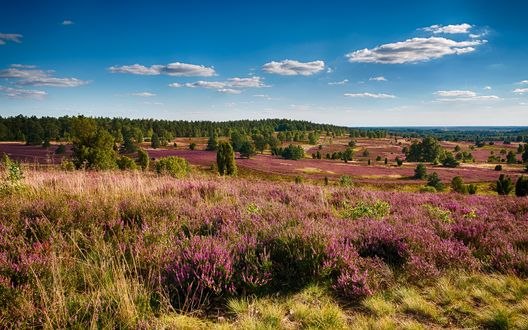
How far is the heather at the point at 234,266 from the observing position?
144 inches

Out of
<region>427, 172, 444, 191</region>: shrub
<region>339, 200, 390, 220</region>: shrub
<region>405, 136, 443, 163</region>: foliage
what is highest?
<region>339, 200, 390, 220</region>: shrub

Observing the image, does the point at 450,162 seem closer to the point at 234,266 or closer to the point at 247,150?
the point at 247,150

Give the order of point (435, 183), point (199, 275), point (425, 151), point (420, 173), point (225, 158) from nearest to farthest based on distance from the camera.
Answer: point (199, 275), point (225, 158), point (435, 183), point (420, 173), point (425, 151)

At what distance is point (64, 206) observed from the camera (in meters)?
6.16

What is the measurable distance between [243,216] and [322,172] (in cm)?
8061

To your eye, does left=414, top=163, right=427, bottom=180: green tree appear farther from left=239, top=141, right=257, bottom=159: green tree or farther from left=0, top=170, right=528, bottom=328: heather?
left=0, top=170, right=528, bottom=328: heather

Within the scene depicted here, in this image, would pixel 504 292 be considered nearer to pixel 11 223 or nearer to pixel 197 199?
pixel 197 199

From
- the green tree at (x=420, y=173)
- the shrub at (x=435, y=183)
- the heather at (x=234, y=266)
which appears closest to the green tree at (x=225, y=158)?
the shrub at (x=435, y=183)

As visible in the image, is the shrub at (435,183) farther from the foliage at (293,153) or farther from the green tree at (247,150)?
the green tree at (247,150)

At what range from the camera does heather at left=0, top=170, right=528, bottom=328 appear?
3.65 m

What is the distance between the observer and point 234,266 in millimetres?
4566

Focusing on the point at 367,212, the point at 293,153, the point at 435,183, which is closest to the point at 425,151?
the point at 293,153

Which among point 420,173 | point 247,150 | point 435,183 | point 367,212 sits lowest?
point 435,183

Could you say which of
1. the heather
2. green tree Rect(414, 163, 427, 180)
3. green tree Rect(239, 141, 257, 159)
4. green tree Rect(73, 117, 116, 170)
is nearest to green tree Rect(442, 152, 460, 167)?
green tree Rect(414, 163, 427, 180)
